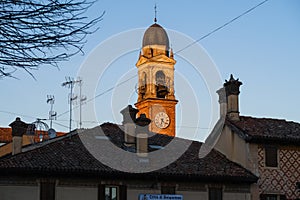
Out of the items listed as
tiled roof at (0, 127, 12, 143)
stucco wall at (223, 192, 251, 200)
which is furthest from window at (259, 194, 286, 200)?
tiled roof at (0, 127, 12, 143)

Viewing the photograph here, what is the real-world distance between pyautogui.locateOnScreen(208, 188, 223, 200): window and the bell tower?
117 feet

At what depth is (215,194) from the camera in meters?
26.5

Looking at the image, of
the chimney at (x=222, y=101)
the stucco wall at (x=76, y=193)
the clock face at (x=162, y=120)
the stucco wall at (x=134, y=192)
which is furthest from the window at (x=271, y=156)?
the clock face at (x=162, y=120)

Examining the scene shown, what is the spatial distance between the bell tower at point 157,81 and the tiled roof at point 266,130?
32543 millimetres

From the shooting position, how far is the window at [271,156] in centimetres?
2752

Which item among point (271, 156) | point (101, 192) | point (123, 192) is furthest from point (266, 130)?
point (101, 192)

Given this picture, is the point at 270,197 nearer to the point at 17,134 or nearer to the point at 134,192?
the point at 134,192

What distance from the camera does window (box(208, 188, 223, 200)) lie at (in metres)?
26.4

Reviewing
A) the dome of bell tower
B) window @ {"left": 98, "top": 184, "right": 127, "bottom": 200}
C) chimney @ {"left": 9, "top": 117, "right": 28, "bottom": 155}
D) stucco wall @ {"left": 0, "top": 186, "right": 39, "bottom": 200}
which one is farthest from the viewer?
the dome of bell tower

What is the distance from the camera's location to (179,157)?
2784 cm

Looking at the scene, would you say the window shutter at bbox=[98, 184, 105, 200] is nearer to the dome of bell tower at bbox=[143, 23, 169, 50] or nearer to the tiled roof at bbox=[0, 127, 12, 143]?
the tiled roof at bbox=[0, 127, 12, 143]

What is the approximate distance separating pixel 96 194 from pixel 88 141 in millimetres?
3709

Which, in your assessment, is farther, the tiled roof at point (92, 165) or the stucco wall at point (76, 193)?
the stucco wall at point (76, 193)

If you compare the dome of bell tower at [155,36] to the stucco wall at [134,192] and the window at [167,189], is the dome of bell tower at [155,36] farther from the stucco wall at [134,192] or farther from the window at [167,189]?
the stucco wall at [134,192]
